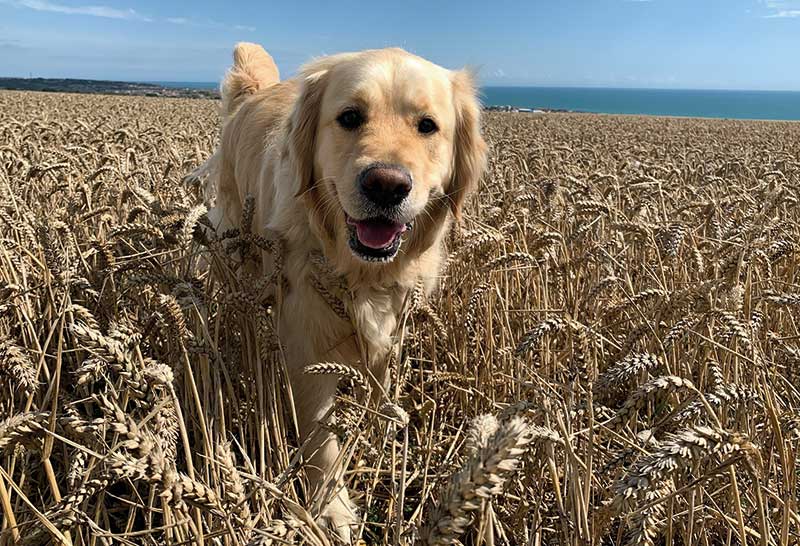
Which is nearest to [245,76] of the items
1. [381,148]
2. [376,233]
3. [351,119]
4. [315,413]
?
[351,119]

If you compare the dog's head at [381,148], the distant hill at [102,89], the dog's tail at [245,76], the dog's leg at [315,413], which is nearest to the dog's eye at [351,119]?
the dog's head at [381,148]

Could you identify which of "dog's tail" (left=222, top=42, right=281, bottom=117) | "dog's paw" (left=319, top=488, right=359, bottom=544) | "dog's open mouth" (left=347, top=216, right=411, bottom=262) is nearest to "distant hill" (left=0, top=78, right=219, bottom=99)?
"dog's tail" (left=222, top=42, right=281, bottom=117)

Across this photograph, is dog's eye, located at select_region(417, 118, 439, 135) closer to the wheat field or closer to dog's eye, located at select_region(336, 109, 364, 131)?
dog's eye, located at select_region(336, 109, 364, 131)

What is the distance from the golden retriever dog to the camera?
2.42m

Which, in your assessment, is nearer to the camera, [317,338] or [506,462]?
[506,462]

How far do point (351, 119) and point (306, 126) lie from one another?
0.28m

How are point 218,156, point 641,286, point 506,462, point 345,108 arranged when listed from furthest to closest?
point 218,156 → point 641,286 → point 345,108 → point 506,462

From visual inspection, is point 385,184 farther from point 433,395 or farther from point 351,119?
point 433,395

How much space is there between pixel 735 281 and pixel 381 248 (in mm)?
1380

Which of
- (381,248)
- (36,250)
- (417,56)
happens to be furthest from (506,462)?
(36,250)

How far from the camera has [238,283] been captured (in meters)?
2.50

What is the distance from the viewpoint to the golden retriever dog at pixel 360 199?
2416 millimetres

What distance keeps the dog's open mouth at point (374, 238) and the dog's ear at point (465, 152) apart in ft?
2.10

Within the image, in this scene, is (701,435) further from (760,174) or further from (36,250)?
(760,174)
